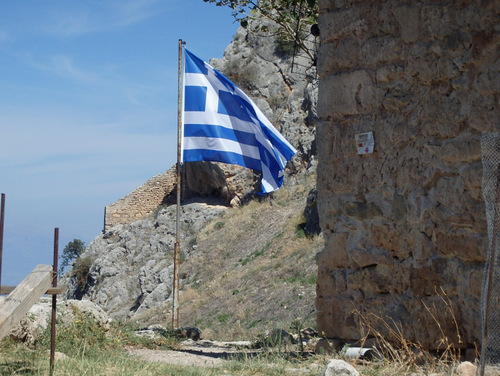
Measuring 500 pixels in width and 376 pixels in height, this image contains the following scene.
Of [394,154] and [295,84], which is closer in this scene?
[394,154]

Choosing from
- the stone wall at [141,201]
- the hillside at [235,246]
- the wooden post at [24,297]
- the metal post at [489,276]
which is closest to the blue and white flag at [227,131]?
the hillside at [235,246]

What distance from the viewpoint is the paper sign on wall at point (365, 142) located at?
5.52 metres

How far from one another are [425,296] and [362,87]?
180 centimetres

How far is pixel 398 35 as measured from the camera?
5.39 meters

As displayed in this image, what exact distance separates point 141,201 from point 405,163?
97.8ft

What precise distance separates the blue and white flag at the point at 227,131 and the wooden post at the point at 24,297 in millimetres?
6832

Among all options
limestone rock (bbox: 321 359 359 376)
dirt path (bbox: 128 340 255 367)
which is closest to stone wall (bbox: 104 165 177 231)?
dirt path (bbox: 128 340 255 367)

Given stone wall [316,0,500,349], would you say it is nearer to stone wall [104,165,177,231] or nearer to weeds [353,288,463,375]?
weeds [353,288,463,375]

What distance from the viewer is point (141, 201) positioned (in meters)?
34.3

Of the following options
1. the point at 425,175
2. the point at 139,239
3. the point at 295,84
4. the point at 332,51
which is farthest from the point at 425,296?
the point at 295,84

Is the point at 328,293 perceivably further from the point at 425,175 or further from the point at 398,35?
the point at 398,35

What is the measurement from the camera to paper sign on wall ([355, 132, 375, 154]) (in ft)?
18.1

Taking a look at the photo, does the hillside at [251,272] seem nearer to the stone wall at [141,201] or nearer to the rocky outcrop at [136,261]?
the rocky outcrop at [136,261]

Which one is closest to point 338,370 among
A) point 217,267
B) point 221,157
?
point 221,157
